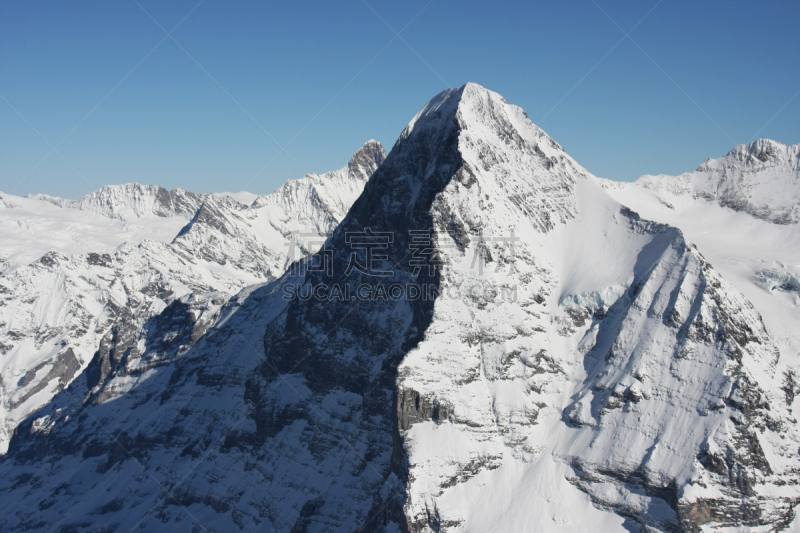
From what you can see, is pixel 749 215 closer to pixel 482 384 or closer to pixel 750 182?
pixel 750 182

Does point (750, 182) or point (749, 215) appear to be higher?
point (750, 182)

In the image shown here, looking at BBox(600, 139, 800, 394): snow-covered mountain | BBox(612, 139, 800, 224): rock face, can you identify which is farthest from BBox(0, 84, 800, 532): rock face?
BBox(612, 139, 800, 224): rock face

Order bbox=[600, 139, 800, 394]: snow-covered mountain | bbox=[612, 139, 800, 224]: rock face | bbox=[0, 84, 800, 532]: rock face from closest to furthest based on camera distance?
bbox=[0, 84, 800, 532]: rock face, bbox=[600, 139, 800, 394]: snow-covered mountain, bbox=[612, 139, 800, 224]: rock face

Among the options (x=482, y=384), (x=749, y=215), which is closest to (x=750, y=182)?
(x=749, y=215)

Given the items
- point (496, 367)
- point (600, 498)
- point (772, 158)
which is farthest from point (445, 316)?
point (772, 158)

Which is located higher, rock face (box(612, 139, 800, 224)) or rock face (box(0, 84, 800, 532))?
rock face (box(612, 139, 800, 224))

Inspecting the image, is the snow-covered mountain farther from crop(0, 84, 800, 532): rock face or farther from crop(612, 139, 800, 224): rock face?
crop(0, 84, 800, 532): rock face

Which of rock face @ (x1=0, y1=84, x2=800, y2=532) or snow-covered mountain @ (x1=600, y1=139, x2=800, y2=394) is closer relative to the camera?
rock face @ (x1=0, y1=84, x2=800, y2=532)

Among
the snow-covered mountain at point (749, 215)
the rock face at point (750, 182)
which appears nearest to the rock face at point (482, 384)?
the snow-covered mountain at point (749, 215)

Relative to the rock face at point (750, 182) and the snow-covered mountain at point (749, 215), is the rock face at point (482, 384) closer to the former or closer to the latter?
the snow-covered mountain at point (749, 215)
